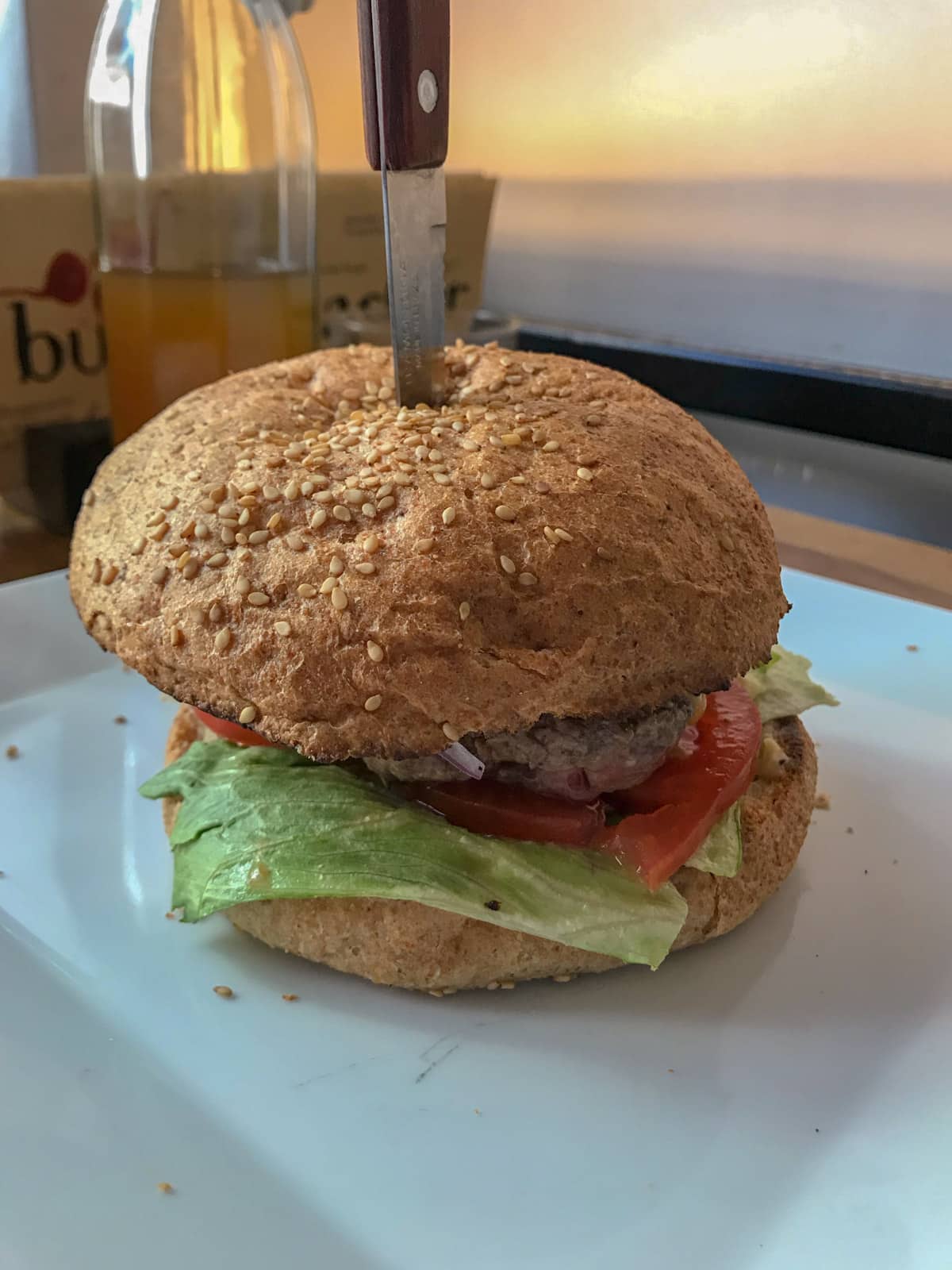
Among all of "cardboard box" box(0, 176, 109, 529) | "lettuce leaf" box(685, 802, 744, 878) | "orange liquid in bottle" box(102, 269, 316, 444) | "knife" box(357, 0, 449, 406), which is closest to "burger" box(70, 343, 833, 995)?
"lettuce leaf" box(685, 802, 744, 878)

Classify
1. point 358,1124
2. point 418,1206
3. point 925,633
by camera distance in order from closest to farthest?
point 418,1206, point 358,1124, point 925,633

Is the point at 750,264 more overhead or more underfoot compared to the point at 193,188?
more underfoot

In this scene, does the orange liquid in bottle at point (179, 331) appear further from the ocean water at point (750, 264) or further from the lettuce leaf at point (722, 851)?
the lettuce leaf at point (722, 851)

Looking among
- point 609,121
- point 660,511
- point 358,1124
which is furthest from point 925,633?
→ point 609,121

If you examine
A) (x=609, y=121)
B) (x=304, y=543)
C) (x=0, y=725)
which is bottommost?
(x=0, y=725)

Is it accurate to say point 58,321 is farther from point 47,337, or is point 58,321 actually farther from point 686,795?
point 686,795

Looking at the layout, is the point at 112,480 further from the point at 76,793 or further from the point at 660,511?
the point at 660,511

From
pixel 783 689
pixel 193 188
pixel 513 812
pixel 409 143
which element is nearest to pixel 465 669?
pixel 513 812
